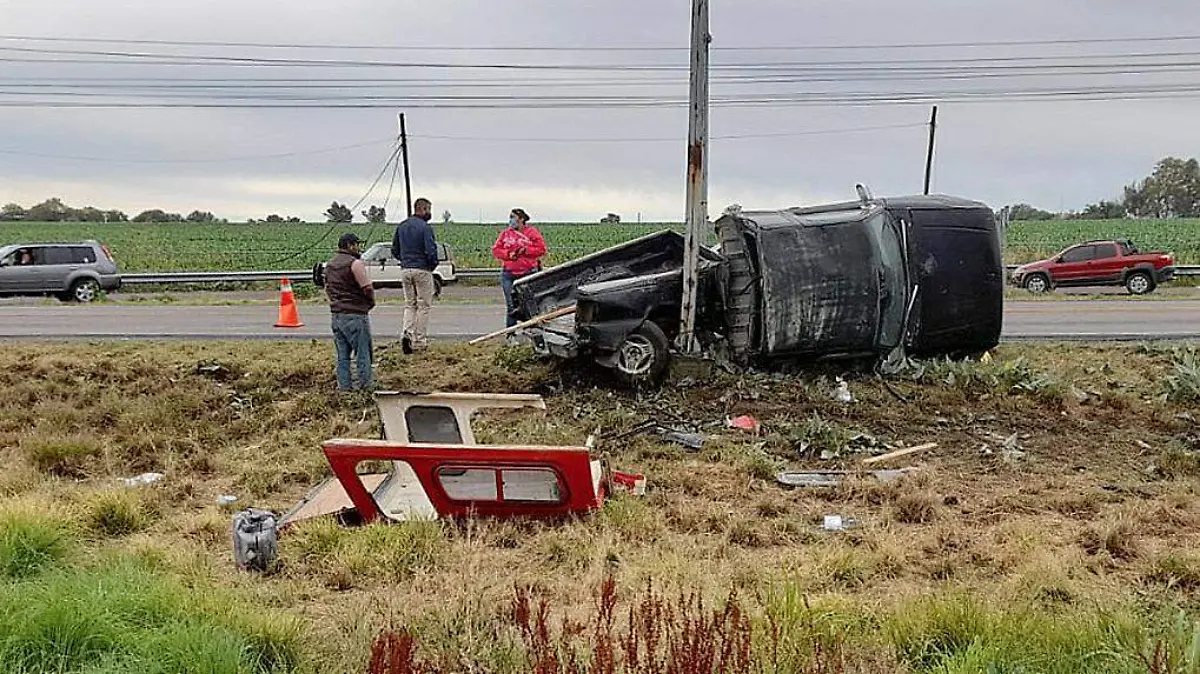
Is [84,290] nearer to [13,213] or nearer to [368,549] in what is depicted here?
[368,549]

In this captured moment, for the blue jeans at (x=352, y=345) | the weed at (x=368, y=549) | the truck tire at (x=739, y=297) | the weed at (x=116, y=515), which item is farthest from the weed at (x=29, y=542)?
the truck tire at (x=739, y=297)

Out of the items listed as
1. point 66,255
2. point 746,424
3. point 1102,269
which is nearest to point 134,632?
point 746,424

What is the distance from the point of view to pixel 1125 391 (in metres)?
9.48

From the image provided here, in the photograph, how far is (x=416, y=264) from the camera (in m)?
11.5

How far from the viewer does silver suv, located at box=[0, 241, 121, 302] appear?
2305cm

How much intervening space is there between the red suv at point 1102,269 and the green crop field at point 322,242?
1.00 metres

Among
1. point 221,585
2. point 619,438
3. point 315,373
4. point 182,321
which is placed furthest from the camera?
point 182,321

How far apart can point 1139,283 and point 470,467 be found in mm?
23448

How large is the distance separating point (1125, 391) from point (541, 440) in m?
5.53

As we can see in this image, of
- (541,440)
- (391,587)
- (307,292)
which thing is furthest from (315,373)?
(307,292)

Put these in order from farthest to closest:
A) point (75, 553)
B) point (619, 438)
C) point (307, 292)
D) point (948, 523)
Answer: point (307, 292) < point (619, 438) < point (948, 523) < point (75, 553)

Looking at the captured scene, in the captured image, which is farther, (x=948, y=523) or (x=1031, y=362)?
(x=1031, y=362)

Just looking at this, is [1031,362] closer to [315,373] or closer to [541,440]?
[541,440]

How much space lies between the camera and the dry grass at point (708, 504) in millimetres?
4234
